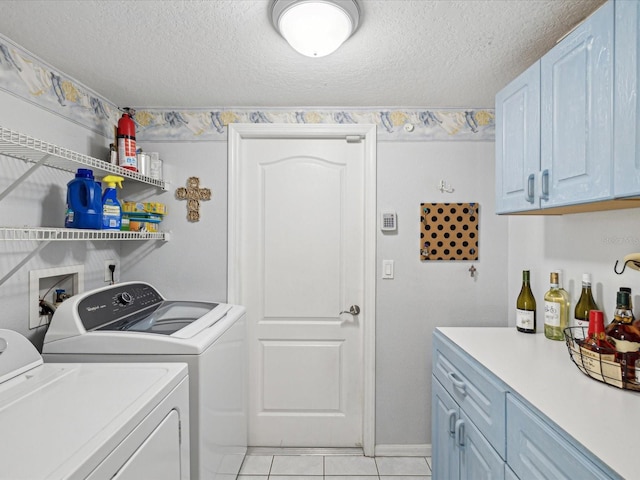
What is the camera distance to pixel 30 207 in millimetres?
1669

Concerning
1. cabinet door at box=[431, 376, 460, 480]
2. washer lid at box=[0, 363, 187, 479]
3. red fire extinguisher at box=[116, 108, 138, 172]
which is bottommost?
cabinet door at box=[431, 376, 460, 480]

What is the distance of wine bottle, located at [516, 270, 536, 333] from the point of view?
1.88 metres

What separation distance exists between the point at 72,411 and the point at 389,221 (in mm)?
1842

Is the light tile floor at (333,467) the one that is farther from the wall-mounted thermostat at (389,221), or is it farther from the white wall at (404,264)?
the wall-mounted thermostat at (389,221)

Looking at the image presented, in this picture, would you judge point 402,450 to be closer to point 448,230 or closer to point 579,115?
point 448,230

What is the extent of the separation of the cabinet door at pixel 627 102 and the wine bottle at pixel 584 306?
65 centimetres

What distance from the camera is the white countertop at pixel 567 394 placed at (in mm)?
882

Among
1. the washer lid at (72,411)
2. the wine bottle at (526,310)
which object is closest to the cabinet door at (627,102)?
the wine bottle at (526,310)

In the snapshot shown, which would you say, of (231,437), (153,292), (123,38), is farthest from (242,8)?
(231,437)

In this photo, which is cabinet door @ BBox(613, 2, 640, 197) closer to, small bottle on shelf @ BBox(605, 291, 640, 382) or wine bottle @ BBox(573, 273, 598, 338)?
small bottle on shelf @ BBox(605, 291, 640, 382)

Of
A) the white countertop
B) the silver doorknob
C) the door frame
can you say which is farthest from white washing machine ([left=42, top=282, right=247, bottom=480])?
the white countertop

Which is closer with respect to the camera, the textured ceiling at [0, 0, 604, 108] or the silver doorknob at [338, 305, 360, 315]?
the textured ceiling at [0, 0, 604, 108]

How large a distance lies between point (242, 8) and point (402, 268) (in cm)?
167

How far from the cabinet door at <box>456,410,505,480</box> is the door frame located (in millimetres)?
851
